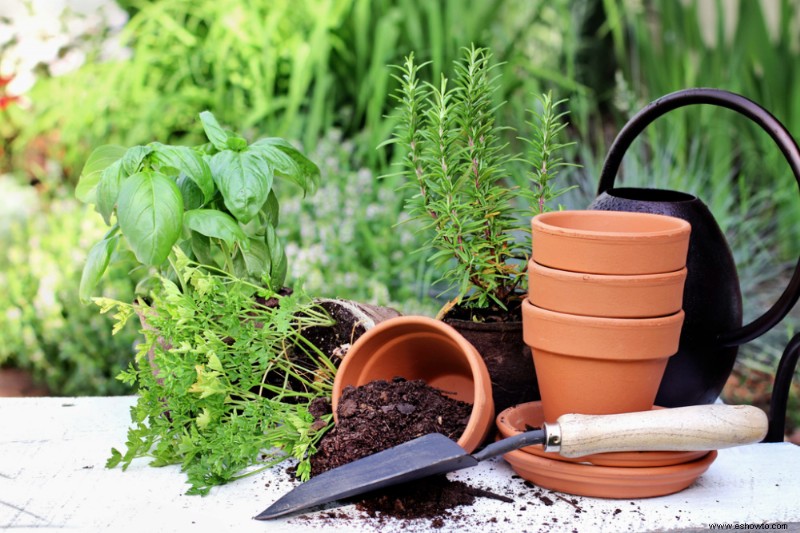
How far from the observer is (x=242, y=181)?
4.17 feet

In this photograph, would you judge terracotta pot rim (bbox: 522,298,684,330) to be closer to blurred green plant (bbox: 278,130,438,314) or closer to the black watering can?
the black watering can

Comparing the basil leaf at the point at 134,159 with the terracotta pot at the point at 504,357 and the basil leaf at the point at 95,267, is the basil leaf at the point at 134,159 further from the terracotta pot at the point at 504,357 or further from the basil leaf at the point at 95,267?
the terracotta pot at the point at 504,357

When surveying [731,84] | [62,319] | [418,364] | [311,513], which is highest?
[731,84]

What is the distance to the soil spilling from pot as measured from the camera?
1.05 meters

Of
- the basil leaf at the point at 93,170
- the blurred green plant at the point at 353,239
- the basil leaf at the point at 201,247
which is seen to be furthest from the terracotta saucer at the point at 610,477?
the blurred green plant at the point at 353,239

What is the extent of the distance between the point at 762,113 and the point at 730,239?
5.76 ft

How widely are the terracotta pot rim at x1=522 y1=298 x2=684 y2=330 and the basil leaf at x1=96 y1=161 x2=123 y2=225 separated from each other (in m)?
0.67

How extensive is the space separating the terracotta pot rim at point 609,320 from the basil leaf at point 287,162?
498 millimetres

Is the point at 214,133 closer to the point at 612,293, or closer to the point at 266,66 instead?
the point at 612,293

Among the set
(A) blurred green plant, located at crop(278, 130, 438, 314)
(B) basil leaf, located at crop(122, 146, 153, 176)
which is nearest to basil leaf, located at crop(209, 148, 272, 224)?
(B) basil leaf, located at crop(122, 146, 153, 176)

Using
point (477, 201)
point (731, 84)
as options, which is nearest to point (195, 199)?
point (477, 201)

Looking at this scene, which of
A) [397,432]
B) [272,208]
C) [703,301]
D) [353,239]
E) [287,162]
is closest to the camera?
[397,432]

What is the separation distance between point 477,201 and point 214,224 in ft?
1.30

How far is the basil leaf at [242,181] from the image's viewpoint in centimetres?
126
